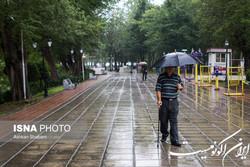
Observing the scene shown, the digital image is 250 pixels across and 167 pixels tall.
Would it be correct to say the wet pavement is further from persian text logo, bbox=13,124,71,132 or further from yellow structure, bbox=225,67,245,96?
yellow structure, bbox=225,67,245,96

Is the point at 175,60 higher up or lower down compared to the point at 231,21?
lower down

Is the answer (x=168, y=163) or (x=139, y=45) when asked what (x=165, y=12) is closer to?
(x=139, y=45)

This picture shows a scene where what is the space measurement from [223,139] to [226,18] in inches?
721

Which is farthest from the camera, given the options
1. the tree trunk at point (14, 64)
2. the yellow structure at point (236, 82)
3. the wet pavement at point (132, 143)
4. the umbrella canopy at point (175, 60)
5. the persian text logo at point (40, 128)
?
the tree trunk at point (14, 64)

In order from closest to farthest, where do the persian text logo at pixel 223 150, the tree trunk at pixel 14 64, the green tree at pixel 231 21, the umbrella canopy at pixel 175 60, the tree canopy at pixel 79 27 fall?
the persian text logo at pixel 223 150
the umbrella canopy at pixel 175 60
the tree canopy at pixel 79 27
the tree trunk at pixel 14 64
the green tree at pixel 231 21

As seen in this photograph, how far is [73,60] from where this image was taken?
34469mm

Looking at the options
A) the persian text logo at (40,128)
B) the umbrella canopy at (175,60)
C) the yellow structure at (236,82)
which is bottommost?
the persian text logo at (40,128)

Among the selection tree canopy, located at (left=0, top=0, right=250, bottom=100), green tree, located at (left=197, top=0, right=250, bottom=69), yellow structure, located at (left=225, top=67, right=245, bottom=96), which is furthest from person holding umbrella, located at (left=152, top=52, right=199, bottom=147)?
green tree, located at (left=197, top=0, right=250, bottom=69)

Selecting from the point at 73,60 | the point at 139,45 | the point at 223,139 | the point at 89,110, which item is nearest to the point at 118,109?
the point at 89,110

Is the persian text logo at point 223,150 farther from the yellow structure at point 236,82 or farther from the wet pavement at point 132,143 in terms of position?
the yellow structure at point 236,82

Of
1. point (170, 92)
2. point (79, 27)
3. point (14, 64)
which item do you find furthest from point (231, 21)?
point (170, 92)

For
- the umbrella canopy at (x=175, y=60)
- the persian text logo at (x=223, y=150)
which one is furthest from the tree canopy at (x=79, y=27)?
→ the persian text logo at (x=223, y=150)

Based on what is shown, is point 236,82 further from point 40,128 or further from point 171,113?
point 40,128

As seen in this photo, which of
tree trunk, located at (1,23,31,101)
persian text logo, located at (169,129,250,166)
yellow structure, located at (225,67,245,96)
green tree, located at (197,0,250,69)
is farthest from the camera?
green tree, located at (197,0,250,69)
